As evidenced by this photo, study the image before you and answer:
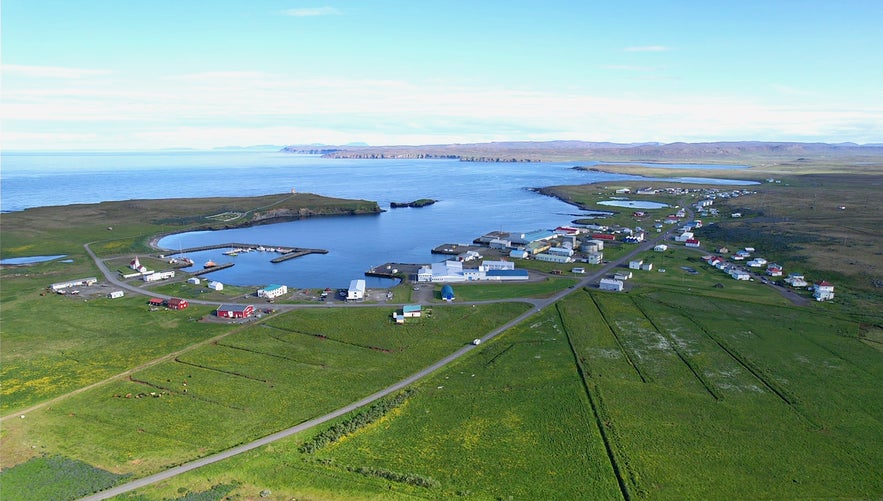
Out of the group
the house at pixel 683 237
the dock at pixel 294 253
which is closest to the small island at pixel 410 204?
the dock at pixel 294 253

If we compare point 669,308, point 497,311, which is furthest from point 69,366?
point 669,308

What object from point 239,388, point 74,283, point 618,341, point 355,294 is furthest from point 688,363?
point 74,283

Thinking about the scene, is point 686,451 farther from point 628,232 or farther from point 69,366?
point 628,232

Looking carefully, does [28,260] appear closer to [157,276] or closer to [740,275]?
[157,276]

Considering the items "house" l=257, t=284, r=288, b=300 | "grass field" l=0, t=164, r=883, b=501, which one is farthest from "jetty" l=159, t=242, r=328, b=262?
"house" l=257, t=284, r=288, b=300

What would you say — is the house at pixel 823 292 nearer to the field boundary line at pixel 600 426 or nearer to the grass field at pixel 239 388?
the field boundary line at pixel 600 426
